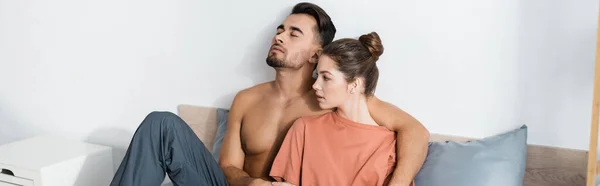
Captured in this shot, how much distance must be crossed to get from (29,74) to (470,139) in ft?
6.60

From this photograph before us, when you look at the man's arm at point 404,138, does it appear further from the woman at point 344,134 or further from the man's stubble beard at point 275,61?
the man's stubble beard at point 275,61

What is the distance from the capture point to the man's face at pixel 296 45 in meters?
2.27

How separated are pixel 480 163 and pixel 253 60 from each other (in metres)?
0.91

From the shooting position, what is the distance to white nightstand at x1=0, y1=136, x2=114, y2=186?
8.37 feet

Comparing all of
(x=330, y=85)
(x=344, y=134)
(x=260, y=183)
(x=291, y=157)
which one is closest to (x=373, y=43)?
(x=330, y=85)

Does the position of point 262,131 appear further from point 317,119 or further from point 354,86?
point 354,86

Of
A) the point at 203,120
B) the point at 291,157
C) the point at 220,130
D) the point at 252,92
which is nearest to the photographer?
the point at 291,157

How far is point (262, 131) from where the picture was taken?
7.62 ft

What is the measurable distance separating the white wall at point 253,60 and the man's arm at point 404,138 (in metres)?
0.13

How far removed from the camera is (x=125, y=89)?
2.87 meters

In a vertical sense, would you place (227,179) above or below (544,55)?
below

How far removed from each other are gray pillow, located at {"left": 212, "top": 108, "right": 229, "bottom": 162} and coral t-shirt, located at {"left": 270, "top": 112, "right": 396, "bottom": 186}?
0.36 m

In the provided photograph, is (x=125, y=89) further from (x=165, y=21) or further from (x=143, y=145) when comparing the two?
(x=143, y=145)

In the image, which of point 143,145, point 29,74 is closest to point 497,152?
point 143,145
